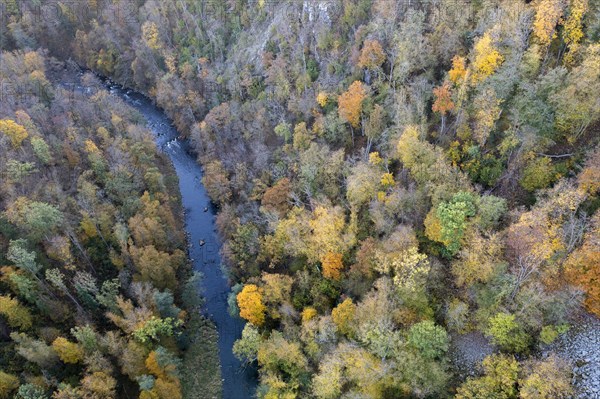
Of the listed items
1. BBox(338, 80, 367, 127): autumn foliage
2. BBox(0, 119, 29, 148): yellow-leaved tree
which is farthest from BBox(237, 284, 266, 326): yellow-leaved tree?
BBox(0, 119, 29, 148): yellow-leaved tree

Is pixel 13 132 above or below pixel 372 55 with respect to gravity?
below

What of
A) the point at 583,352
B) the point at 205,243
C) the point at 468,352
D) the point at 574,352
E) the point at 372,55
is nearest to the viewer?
the point at 583,352

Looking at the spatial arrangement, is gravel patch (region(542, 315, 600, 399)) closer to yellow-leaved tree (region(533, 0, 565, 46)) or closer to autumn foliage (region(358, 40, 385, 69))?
yellow-leaved tree (region(533, 0, 565, 46))

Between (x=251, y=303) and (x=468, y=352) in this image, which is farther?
(x=251, y=303)

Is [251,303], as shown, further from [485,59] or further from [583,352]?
[485,59]

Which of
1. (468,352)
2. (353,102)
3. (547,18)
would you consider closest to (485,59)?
(547,18)

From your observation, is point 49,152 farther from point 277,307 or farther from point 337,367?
point 337,367

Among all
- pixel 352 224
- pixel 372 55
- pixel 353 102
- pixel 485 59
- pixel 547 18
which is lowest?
pixel 352 224
